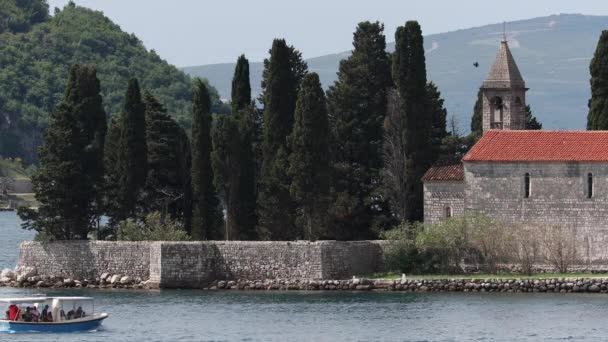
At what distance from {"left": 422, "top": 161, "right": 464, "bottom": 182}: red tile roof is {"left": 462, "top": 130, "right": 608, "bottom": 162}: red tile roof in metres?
1.07

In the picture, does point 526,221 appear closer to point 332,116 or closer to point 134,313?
point 332,116

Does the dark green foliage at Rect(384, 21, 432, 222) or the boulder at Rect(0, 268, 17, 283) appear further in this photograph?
the boulder at Rect(0, 268, 17, 283)

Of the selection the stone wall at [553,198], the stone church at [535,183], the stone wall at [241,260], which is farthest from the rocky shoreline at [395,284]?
the stone church at [535,183]

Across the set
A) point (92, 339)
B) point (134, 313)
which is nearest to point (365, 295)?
point (134, 313)

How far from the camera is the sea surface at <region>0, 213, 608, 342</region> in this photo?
57656 millimetres

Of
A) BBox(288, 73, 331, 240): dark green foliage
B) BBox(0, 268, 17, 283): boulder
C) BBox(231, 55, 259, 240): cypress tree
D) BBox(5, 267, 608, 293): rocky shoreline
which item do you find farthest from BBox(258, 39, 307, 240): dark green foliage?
BBox(0, 268, 17, 283): boulder

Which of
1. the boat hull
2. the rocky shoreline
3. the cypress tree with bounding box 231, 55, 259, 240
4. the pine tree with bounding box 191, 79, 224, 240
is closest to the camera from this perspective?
the boat hull

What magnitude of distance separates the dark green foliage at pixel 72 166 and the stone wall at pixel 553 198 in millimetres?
14171

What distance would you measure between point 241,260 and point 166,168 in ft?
25.1

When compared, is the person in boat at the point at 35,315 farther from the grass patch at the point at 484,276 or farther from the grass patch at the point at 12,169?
the grass patch at the point at 12,169

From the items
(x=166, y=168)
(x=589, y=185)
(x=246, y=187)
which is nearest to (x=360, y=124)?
(x=246, y=187)

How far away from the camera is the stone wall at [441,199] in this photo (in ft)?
236

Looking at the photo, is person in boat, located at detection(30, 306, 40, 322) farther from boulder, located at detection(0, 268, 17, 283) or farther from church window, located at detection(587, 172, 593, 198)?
church window, located at detection(587, 172, 593, 198)

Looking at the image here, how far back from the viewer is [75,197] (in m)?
→ 73.6
